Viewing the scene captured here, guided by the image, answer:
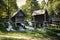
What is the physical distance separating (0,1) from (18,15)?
7117 millimetres

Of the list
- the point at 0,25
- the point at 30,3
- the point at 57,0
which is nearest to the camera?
the point at 57,0

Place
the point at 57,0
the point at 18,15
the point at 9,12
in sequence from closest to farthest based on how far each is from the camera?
1. the point at 57,0
2. the point at 18,15
3. the point at 9,12

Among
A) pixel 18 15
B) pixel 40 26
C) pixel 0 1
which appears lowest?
pixel 40 26

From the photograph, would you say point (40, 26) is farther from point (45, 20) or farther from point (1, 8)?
point (1, 8)

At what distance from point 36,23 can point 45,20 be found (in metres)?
3.35

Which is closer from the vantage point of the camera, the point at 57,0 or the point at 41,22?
the point at 57,0

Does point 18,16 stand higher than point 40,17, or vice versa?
point 18,16

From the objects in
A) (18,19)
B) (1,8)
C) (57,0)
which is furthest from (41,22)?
(57,0)

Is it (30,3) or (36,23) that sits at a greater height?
(30,3)

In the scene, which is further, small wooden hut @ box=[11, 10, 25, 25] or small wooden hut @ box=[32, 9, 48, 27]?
small wooden hut @ box=[32, 9, 48, 27]

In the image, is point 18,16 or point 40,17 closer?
point 18,16

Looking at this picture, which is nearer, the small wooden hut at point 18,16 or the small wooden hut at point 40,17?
the small wooden hut at point 18,16

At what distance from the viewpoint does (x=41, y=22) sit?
178 ft

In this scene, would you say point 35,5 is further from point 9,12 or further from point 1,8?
point 1,8
